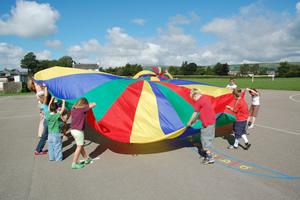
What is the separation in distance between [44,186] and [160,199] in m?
2.15

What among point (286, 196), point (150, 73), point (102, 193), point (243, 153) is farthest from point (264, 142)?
point (150, 73)

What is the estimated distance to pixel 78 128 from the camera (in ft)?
14.1

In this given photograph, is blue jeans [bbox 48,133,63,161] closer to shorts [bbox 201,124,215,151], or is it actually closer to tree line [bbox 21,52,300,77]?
shorts [bbox 201,124,215,151]

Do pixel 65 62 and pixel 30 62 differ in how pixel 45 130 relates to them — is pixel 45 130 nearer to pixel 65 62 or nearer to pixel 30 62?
pixel 30 62

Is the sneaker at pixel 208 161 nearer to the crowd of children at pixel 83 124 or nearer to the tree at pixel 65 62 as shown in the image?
the crowd of children at pixel 83 124

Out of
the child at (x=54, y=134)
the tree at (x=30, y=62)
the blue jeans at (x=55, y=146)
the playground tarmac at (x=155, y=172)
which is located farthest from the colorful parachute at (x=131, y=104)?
the tree at (x=30, y=62)

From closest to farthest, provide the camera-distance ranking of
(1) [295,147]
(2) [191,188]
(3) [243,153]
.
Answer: (2) [191,188], (3) [243,153], (1) [295,147]

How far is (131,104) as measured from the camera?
5121 mm

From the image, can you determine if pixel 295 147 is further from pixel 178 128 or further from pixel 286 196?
pixel 178 128

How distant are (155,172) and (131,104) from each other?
69.7 inches

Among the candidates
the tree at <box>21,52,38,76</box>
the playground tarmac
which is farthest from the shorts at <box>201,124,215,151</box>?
the tree at <box>21,52,38,76</box>

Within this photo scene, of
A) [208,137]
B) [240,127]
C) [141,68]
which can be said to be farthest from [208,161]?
[141,68]

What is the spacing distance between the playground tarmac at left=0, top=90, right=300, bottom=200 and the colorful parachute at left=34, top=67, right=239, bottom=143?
688 millimetres

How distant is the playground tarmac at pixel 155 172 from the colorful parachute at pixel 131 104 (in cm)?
69
